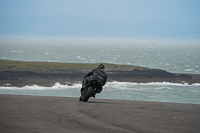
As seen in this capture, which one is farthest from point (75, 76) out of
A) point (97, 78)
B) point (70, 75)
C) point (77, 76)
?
point (97, 78)

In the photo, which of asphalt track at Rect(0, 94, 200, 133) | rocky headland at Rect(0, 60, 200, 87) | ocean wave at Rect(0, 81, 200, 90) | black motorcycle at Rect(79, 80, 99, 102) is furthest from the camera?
rocky headland at Rect(0, 60, 200, 87)

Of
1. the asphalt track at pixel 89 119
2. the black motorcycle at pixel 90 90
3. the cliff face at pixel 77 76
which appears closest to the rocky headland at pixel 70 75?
the cliff face at pixel 77 76

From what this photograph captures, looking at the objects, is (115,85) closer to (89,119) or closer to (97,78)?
(97,78)

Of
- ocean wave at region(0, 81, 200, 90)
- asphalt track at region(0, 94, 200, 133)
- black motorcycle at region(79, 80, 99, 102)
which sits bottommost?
asphalt track at region(0, 94, 200, 133)

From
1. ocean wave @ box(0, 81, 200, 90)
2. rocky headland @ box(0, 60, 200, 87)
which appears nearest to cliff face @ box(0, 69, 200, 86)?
rocky headland @ box(0, 60, 200, 87)

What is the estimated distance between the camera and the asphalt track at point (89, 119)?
9.19m

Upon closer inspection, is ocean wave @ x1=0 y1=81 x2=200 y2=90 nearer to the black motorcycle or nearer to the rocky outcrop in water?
the rocky outcrop in water

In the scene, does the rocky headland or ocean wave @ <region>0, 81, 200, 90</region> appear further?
the rocky headland

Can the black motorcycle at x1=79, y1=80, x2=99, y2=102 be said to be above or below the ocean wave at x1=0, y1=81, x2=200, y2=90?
below

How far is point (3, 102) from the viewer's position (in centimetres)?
1320

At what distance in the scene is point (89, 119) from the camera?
1049cm

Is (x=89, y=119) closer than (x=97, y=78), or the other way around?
(x=89, y=119)

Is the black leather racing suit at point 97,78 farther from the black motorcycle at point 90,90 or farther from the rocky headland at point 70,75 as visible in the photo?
the rocky headland at point 70,75

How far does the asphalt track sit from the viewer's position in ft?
30.1
